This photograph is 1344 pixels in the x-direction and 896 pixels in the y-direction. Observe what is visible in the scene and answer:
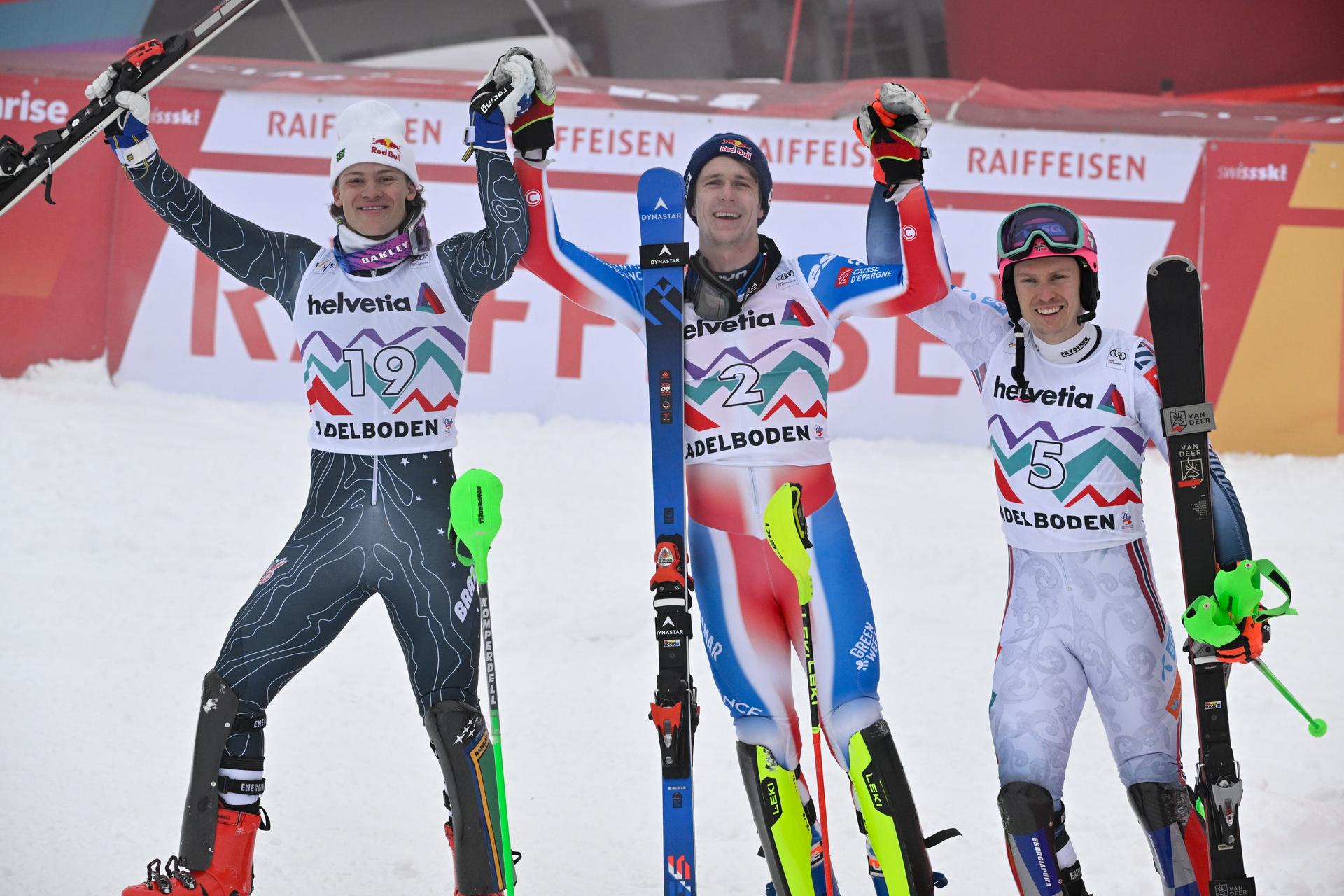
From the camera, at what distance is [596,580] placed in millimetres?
7551

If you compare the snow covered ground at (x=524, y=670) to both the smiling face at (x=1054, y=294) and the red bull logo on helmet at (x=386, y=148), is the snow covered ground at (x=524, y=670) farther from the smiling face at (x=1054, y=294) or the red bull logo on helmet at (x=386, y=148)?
the red bull logo on helmet at (x=386, y=148)

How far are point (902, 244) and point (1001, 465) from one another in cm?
69

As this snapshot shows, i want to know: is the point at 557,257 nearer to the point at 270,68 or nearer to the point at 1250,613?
the point at 1250,613

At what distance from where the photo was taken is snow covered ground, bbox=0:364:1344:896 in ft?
15.3

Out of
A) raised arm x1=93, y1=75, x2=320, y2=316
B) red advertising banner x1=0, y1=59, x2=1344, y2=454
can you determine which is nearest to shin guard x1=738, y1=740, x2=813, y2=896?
raised arm x1=93, y1=75, x2=320, y2=316

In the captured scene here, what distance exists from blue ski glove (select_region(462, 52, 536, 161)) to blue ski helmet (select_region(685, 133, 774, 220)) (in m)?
0.51

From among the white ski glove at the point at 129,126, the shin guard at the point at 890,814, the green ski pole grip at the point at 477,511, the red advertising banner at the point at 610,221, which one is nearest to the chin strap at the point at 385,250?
the white ski glove at the point at 129,126

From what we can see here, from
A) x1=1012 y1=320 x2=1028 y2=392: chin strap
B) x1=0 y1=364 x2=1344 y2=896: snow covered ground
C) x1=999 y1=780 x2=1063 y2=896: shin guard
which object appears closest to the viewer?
x1=999 y1=780 x2=1063 y2=896: shin guard

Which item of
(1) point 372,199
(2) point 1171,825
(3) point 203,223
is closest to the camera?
(2) point 1171,825

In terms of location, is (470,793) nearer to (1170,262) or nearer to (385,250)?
(385,250)

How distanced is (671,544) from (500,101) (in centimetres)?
132

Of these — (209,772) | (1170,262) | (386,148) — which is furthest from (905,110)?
(209,772)

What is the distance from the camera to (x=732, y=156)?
12.0ft

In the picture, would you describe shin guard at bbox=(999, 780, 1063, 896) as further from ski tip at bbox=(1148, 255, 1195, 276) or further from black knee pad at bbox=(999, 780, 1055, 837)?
ski tip at bbox=(1148, 255, 1195, 276)
